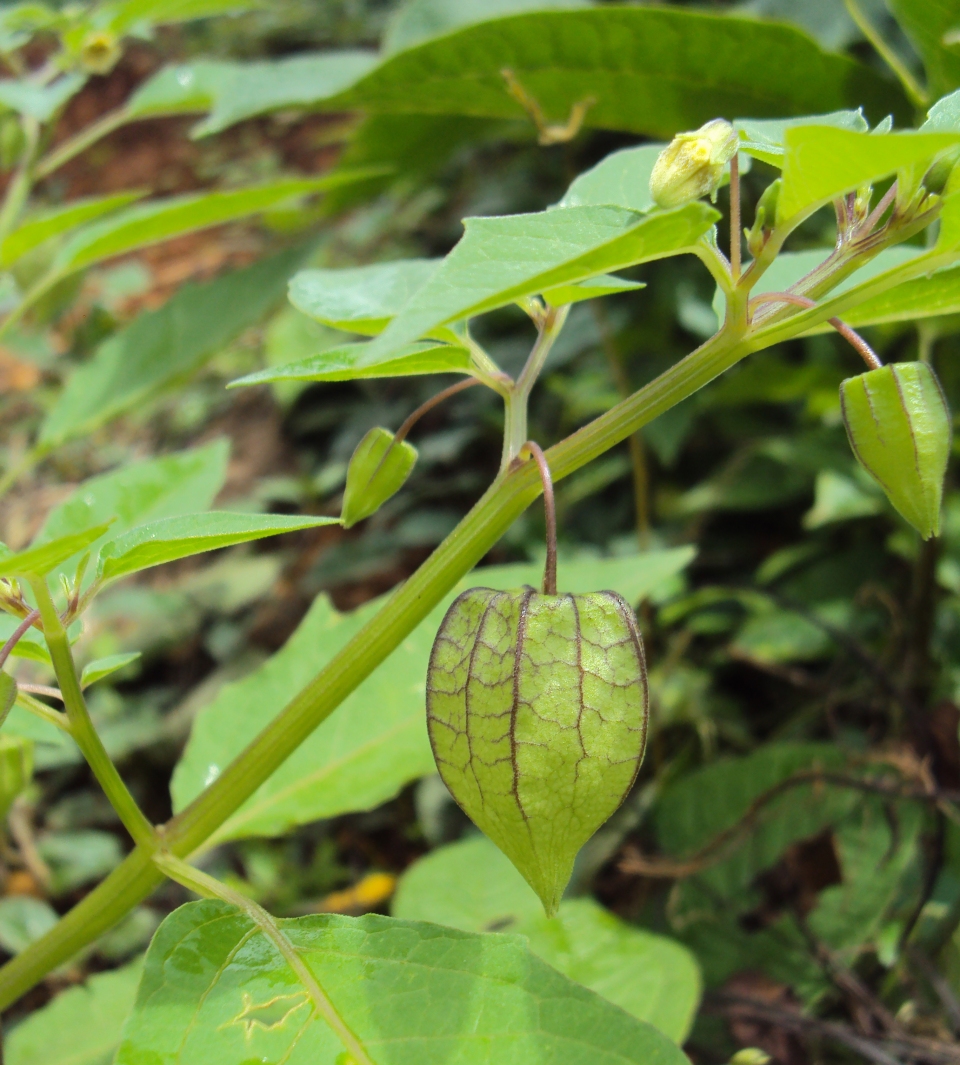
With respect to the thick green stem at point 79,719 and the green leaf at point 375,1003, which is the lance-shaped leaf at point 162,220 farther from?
the green leaf at point 375,1003

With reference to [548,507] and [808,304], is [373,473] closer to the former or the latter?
[548,507]

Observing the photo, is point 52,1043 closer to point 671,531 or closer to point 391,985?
point 391,985

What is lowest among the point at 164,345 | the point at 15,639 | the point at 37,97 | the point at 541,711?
the point at 164,345

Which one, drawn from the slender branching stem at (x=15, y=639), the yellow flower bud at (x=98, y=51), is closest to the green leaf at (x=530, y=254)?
the slender branching stem at (x=15, y=639)

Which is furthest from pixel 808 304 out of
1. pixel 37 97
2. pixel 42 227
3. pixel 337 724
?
pixel 37 97

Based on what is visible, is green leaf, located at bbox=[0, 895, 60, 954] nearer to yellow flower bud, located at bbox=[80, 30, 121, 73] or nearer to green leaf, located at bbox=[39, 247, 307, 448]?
green leaf, located at bbox=[39, 247, 307, 448]

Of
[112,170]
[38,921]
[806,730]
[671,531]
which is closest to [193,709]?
[38,921]

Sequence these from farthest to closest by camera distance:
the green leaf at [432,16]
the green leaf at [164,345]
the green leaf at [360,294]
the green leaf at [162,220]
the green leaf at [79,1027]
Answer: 1. the green leaf at [432,16]
2. the green leaf at [164,345]
3. the green leaf at [162,220]
4. the green leaf at [79,1027]
5. the green leaf at [360,294]
